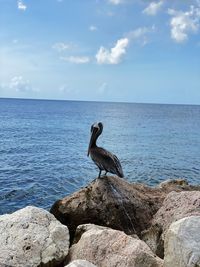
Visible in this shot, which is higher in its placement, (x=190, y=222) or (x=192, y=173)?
(x=190, y=222)

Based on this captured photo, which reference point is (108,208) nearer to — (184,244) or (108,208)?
(108,208)

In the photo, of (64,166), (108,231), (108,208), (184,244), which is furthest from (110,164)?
(64,166)

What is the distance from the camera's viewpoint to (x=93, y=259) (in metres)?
7.80

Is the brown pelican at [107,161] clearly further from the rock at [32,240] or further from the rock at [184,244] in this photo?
the rock at [184,244]

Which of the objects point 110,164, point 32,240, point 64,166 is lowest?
point 64,166

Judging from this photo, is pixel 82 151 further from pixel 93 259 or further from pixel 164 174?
pixel 93 259

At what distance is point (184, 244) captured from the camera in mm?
6641

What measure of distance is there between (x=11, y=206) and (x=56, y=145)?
82.1 ft

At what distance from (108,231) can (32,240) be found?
4.56 feet

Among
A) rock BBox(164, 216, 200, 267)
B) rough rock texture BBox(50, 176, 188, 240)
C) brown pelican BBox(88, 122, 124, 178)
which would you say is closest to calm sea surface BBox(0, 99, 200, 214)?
brown pelican BBox(88, 122, 124, 178)

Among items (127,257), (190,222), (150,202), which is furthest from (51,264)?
(150,202)

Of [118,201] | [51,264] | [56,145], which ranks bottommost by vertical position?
[56,145]

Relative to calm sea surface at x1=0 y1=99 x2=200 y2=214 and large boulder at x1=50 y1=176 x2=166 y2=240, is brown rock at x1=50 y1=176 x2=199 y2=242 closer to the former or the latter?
large boulder at x1=50 y1=176 x2=166 y2=240

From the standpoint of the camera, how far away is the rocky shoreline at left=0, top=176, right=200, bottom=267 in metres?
6.93
